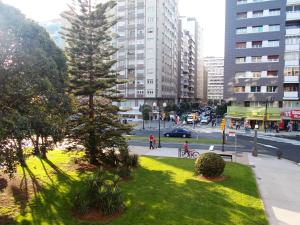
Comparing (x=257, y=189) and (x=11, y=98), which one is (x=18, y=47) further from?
(x=257, y=189)

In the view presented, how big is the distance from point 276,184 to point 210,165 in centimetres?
429

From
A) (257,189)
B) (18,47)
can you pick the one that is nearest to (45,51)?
(18,47)

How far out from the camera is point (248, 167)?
2353 cm

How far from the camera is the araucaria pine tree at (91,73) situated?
22.3m

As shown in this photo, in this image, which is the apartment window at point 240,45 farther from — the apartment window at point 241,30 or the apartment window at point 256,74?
the apartment window at point 256,74

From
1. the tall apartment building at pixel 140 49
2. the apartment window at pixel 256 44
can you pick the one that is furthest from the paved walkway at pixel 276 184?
the tall apartment building at pixel 140 49

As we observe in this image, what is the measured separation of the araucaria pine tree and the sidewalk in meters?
9.93

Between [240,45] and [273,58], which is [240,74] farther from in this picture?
[273,58]

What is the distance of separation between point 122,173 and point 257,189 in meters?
7.99

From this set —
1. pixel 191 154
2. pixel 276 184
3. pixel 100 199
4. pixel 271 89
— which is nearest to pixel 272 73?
pixel 271 89

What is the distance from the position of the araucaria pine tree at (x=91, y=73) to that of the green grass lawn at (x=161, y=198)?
263 centimetres

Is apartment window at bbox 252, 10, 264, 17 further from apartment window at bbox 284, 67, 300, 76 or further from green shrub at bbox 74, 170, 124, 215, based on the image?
green shrub at bbox 74, 170, 124, 215

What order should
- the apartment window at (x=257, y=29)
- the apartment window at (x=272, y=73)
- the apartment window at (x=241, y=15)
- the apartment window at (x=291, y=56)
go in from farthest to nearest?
the apartment window at (x=241, y=15) < the apartment window at (x=257, y=29) < the apartment window at (x=272, y=73) < the apartment window at (x=291, y=56)

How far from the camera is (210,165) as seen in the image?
18.6 metres
